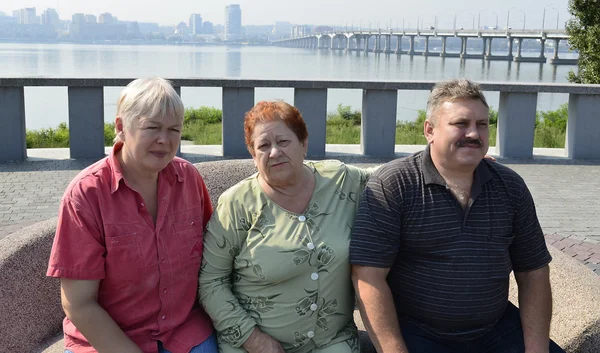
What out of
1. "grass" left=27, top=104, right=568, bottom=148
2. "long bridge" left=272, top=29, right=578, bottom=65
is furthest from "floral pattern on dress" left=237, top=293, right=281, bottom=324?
"long bridge" left=272, top=29, right=578, bottom=65

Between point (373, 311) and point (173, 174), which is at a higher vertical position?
point (173, 174)

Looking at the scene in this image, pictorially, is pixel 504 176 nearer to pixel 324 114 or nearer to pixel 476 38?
pixel 324 114

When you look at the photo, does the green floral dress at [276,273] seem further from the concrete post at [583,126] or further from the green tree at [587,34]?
the green tree at [587,34]

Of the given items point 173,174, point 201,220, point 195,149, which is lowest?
point 195,149

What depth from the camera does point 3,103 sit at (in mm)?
8695

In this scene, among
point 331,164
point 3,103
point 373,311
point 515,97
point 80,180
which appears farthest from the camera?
point 515,97

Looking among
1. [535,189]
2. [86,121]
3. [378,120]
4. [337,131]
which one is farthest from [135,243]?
[337,131]

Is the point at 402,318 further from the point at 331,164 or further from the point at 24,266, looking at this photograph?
the point at 24,266

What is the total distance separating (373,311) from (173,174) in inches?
36.6

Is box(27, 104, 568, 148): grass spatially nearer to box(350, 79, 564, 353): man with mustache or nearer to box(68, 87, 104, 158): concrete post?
box(68, 87, 104, 158): concrete post

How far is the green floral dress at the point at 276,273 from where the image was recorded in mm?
2789

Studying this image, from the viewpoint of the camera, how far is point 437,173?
9.41 ft

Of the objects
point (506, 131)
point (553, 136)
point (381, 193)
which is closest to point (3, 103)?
point (506, 131)

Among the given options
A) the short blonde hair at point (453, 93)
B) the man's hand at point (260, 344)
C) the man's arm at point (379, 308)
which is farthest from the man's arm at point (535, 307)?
the man's hand at point (260, 344)
